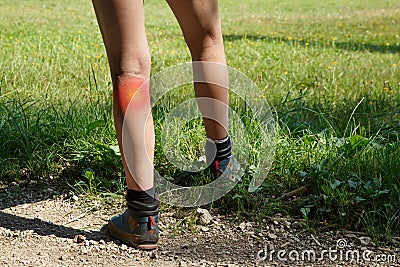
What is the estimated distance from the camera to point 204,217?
272cm

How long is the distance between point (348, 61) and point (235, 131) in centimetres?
371

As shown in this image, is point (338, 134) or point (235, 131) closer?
point (235, 131)

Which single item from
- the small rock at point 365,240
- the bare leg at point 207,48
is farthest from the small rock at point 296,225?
the bare leg at point 207,48

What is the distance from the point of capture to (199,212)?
9.05 ft

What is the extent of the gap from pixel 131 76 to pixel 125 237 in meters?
0.67

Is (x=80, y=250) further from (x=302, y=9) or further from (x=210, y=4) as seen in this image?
(x=302, y=9)

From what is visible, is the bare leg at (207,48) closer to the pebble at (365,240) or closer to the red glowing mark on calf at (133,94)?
the red glowing mark on calf at (133,94)

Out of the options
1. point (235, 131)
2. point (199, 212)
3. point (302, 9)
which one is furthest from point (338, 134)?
point (302, 9)

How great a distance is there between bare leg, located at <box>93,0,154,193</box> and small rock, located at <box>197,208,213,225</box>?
358 millimetres

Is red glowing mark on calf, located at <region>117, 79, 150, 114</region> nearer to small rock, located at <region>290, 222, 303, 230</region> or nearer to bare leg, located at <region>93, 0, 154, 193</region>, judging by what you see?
bare leg, located at <region>93, 0, 154, 193</region>

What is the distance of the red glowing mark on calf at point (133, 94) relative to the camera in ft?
7.70

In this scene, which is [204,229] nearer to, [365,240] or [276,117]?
[365,240]

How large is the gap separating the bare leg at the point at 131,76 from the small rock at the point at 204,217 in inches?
14.1

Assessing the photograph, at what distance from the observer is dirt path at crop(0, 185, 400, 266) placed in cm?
240
